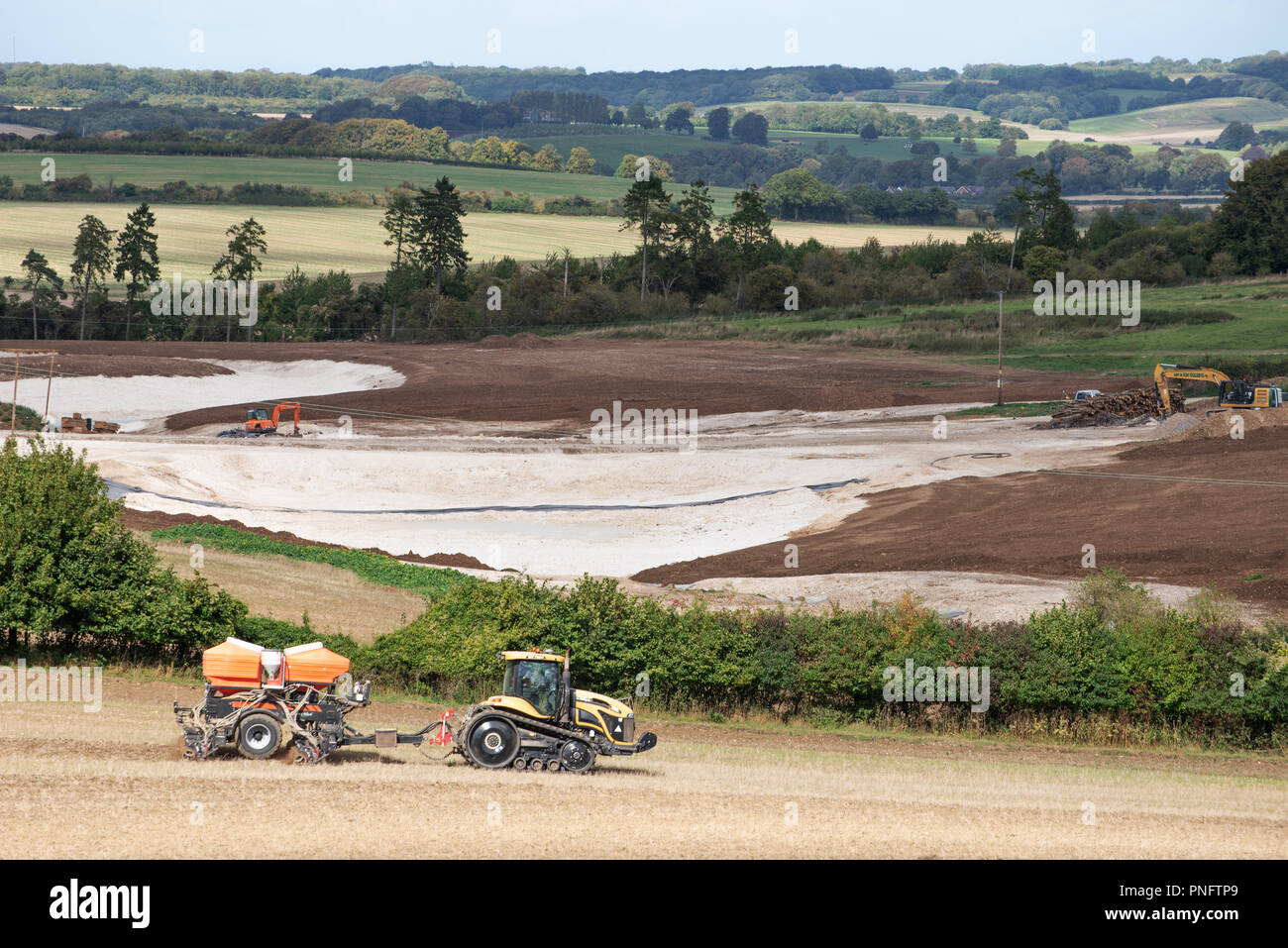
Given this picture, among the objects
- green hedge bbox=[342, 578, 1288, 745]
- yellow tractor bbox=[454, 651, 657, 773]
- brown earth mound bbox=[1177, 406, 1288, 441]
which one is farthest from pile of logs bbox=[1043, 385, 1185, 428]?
yellow tractor bbox=[454, 651, 657, 773]

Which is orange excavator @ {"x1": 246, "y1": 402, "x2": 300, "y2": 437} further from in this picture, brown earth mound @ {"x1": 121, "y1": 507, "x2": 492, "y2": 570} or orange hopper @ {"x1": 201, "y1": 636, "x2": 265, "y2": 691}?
orange hopper @ {"x1": 201, "y1": 636, "x2": 265, "y2": 691}

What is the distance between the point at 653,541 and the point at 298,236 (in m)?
120

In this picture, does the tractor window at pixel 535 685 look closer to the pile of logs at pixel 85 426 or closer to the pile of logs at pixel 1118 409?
the pile of logs at pixel 1118 409

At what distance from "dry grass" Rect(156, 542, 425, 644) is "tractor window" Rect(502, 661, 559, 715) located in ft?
41.7

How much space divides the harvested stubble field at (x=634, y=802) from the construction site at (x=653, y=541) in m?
0.09

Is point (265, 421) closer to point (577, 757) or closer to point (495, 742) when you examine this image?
point (495, 742)

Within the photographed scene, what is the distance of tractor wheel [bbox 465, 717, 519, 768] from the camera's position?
70.0ft

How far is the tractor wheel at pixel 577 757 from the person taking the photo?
70.0ft

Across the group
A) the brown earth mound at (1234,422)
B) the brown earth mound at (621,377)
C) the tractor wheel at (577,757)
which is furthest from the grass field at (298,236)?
the tractor wheel at (577,757)

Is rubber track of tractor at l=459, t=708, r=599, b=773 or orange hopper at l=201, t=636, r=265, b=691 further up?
orange hopper at l=201, t=636, r=265, b=691

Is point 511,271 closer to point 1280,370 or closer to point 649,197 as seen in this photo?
point 649,197

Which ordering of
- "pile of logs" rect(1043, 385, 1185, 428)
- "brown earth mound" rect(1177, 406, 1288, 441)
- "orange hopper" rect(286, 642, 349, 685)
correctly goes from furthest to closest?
"pile of logs" rect(1043, 385, 1185, 428), "brown earth mound" rect(1177, 406, 1288, 441), "orange hopper" rect(286, 642, 349, 685)

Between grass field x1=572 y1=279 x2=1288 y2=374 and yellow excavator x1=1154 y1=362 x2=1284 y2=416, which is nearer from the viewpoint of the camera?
yellow excavator x1=1154 y1=362 x2=1284 y2=416

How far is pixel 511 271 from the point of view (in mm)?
142500
